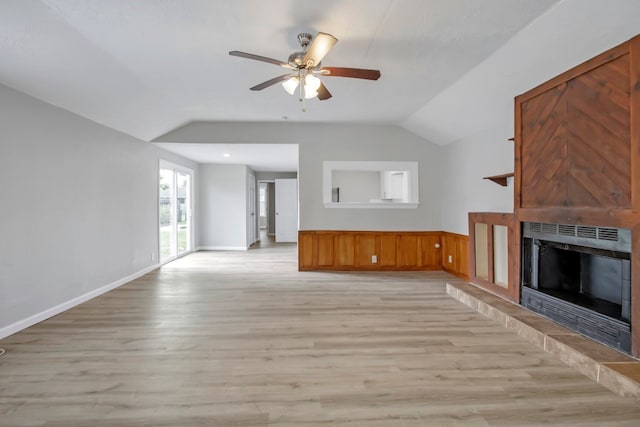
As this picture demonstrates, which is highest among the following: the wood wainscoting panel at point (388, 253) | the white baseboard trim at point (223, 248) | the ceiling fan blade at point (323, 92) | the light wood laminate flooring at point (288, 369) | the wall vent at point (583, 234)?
the ceiling fan blade at point (323, 92)

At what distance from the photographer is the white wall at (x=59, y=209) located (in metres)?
2.83

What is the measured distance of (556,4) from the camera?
2139 millimetres

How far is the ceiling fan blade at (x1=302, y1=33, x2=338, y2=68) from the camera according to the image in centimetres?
201

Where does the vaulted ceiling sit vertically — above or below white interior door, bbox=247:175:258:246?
above

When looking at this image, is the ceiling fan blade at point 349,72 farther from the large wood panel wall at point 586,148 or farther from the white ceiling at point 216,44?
the large wood panel wall at point 586,148

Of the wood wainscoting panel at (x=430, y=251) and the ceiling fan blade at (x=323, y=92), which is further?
the wood wainscoting panel at (x=430, y=251)

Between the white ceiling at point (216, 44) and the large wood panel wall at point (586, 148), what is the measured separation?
2.15 feet

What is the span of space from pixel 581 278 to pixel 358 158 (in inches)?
138

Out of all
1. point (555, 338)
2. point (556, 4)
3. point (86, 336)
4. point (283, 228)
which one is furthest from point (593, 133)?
point (283, 228)

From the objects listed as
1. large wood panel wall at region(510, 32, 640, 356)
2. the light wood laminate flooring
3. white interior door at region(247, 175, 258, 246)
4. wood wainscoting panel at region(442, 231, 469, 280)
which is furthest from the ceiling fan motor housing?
white interior door at region(247, 175, 258, 246)

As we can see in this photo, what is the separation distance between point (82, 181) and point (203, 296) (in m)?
2.04

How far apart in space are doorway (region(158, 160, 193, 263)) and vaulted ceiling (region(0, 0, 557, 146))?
92.9 inches

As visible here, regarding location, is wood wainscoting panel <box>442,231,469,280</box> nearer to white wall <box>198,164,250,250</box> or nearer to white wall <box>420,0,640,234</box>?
white wall <box>420,0,640,234</box>

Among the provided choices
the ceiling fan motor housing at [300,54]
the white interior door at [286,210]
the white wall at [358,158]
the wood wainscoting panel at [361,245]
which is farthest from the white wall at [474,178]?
the white interior door at [286,210]
